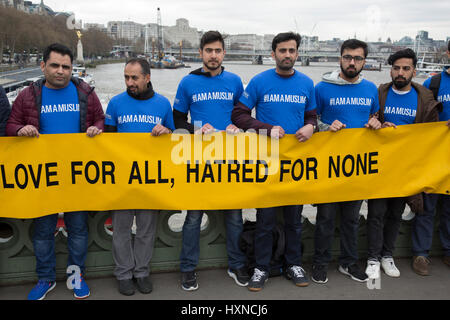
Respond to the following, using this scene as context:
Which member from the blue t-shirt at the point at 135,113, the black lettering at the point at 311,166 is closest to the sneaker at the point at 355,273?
the black lettering at the point at 311,166

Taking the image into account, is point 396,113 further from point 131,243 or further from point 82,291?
point 82,291

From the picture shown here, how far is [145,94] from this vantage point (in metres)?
3.69

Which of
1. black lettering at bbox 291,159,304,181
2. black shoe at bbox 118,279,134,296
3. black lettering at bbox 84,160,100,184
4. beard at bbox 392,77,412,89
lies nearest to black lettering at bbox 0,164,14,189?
black lettering at bbox 84,160,100,184

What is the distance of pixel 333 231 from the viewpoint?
4094mm

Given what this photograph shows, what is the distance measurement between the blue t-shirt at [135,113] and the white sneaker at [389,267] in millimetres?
2570

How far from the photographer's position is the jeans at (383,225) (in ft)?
13.7

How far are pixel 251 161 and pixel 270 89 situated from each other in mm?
677

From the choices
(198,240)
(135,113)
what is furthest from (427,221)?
(135,113)

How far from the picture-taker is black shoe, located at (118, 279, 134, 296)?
146 inches

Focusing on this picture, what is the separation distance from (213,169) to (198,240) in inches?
26.1

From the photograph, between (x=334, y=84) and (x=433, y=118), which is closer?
(x=334, y=84)

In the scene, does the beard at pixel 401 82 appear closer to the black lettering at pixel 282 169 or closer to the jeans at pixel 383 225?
the jeans at pixel 383 225

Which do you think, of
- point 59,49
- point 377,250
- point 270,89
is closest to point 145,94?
point 59,49
